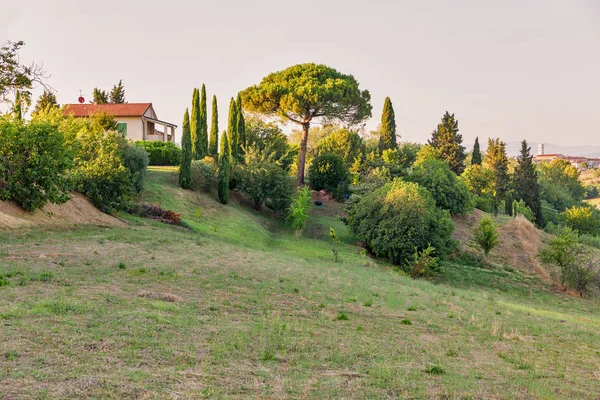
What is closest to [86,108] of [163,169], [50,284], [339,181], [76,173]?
[163,169]

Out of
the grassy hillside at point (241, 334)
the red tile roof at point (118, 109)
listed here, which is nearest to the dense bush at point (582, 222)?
the red tile roof at point (118, 109)

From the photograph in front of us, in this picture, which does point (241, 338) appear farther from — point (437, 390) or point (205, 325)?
point (437, 390)

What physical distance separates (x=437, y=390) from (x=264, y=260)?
1326cm

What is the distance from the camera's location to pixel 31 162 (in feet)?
65.5

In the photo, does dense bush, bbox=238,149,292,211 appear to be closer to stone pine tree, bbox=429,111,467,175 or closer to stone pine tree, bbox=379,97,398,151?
stone pine tree, bbox=379,97,398,151

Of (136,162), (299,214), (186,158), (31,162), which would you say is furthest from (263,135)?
(31,162)

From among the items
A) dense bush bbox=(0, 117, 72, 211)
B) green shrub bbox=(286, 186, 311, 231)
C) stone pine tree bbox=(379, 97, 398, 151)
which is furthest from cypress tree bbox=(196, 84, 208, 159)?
stone pine tree bbox=(379, 97, 398, 151)

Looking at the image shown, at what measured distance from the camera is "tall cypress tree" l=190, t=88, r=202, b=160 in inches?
1774

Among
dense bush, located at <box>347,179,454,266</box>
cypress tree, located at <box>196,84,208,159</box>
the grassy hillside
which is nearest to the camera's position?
the grassy hillside

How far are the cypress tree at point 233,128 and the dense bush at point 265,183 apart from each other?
8.78 ft

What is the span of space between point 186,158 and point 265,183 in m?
7.08

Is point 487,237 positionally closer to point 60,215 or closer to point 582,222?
point 60,215

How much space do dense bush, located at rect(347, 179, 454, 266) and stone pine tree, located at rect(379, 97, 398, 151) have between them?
106 ft

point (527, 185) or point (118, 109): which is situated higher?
point (118, 109)
